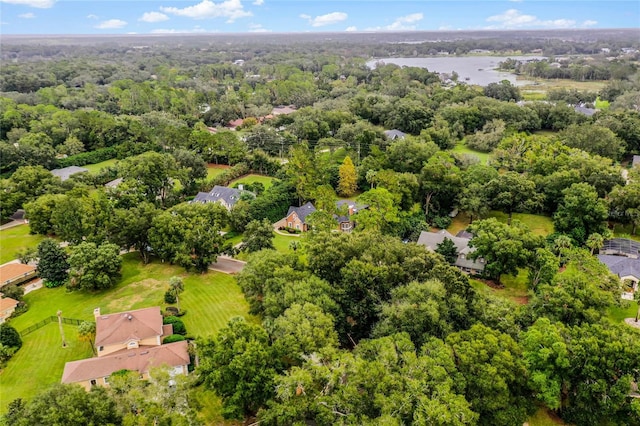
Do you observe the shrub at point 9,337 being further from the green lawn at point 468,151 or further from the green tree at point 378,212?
the green lawn at point 468,151

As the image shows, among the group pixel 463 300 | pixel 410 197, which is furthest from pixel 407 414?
pixel 410 197

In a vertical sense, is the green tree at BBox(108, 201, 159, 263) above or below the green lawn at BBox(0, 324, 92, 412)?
above

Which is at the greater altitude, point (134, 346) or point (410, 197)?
point (410, 197)

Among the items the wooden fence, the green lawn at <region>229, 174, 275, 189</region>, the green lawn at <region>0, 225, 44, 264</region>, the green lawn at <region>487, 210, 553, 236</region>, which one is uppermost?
the green lawn at <region>229, 174, 275, 189</region>

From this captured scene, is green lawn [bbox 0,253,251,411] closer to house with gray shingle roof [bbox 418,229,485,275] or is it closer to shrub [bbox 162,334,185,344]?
shrub [bbox 162,334,185,344]

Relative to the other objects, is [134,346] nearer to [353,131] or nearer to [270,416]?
[270,416]

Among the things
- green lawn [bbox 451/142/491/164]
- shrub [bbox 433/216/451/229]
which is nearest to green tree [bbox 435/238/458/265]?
shrub [bbox 433/216/451/229]

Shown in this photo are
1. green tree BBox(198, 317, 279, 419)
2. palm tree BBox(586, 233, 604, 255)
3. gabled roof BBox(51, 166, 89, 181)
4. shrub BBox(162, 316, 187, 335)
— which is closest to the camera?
green tree BBox(198, 317, 279, 419)
